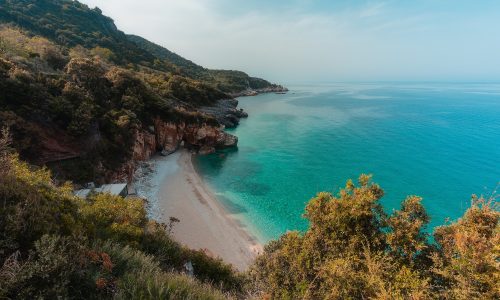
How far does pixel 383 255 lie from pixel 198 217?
1721cm

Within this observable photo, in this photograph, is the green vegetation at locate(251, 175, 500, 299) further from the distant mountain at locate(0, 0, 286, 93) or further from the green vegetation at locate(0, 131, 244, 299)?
the distant mountain at locate(0, 0, 286, 93)

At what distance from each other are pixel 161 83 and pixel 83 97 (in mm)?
27127

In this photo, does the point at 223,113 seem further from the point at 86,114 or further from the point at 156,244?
the point at 156,244

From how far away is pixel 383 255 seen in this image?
870cm

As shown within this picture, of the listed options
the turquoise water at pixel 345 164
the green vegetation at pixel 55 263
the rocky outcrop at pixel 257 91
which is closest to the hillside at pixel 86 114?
the turquoise water at pixel 345 164

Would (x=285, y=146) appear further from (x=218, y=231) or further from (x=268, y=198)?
(x=218, y=231)

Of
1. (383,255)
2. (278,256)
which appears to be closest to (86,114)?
(278,256)

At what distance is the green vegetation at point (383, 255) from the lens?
6566 millimetres

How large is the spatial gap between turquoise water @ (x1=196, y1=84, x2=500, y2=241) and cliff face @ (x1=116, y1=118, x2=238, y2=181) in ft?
9.34

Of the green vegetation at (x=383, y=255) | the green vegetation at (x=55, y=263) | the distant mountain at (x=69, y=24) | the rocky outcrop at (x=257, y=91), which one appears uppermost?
the distant mountain at (x=69, y=24)

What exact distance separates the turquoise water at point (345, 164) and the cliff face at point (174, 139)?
9.34 feet

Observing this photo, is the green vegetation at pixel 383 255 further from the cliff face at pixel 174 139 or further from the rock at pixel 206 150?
the rock at pixel 206 150

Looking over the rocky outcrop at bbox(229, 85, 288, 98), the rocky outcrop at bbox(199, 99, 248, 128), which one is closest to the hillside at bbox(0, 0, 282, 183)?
the rocky outcrop at bbox(199, 99, 248, 128)

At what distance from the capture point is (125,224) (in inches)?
460
